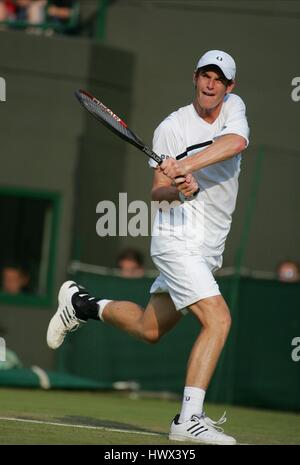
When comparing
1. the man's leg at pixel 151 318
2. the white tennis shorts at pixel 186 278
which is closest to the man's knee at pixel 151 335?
the man's leg at pixel 151 318

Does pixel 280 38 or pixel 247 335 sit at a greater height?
pixel 280 38

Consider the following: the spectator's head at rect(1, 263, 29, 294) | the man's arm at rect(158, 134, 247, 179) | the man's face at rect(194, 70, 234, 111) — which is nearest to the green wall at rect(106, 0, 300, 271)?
the spectator's head at rect(1, 263, 29, 294)

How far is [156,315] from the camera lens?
8.12 m

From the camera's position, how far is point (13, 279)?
1631 centimetres

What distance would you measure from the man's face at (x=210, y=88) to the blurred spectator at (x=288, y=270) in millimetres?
5991

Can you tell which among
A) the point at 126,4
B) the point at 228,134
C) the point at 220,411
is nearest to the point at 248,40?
the point at 126,4

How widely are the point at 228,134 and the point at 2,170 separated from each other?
913 centimetres

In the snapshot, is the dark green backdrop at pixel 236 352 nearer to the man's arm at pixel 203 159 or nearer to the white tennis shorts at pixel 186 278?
the white tennis shorts at pixel 186 278

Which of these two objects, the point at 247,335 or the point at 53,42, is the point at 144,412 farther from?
the point at 53,42

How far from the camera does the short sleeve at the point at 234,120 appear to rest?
7.73m

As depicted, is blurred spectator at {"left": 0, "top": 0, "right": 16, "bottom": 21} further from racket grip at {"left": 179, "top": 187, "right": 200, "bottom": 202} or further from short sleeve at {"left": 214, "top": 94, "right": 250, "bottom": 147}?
racket grip at {"left": 179, "top": 187, "right": 200, "bottom": 202}

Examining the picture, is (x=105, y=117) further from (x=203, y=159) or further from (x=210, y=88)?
(x=203, y=159)

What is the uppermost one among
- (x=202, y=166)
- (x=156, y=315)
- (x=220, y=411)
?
(x=202, y=166)

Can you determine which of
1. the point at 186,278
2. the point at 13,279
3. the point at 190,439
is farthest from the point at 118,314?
the point at 13,279
